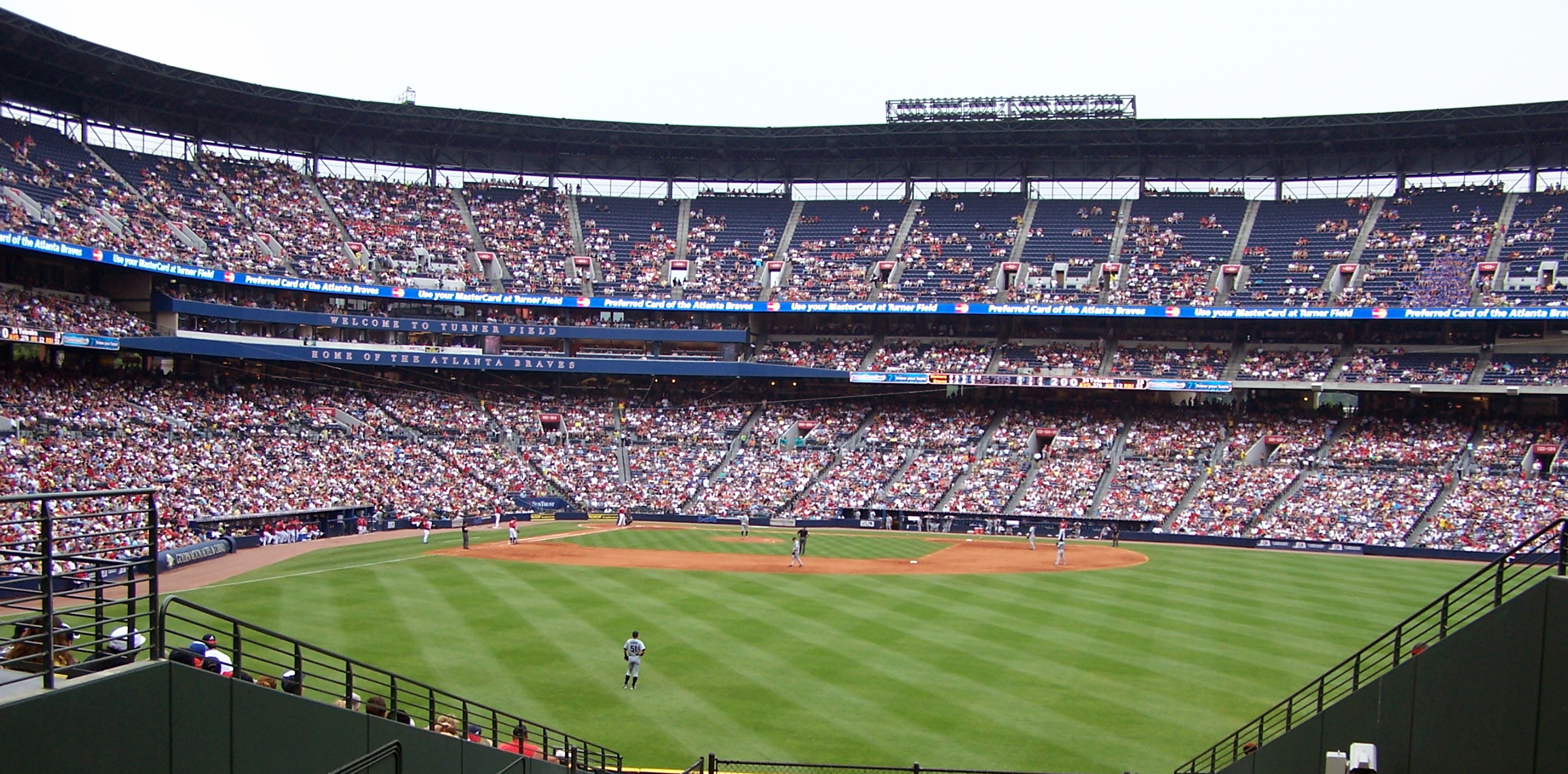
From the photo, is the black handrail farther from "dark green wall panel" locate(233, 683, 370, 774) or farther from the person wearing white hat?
the person wearing white hat

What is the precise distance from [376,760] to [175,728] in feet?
5.75

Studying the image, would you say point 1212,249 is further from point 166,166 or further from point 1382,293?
point 166,166

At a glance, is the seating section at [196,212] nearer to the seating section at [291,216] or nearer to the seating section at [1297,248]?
the seating section at [291,216]

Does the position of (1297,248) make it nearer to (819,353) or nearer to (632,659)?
(819,353)

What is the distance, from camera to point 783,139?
2916 inches

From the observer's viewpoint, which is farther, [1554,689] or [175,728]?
[1554,689]

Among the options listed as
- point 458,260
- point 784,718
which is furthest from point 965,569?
point 458,260

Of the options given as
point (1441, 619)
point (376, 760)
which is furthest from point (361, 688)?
point (1441, 619)

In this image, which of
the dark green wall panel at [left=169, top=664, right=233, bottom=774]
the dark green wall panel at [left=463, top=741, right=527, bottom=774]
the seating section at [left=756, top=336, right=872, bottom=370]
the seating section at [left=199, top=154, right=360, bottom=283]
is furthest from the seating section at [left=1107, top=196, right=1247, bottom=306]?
the dark green wall panel at [left=169, top=664, right=233, bottom=774]

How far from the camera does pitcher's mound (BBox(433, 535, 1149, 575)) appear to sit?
129 feet

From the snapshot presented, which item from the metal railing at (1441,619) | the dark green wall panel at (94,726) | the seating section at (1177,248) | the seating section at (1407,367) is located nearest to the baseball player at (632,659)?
the metal railing at (1441,619)

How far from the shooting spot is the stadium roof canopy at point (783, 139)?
60.8 meters

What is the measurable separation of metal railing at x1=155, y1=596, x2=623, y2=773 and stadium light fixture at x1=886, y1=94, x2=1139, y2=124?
59.5m

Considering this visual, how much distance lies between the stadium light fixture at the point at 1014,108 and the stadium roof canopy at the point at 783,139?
2.68ft
